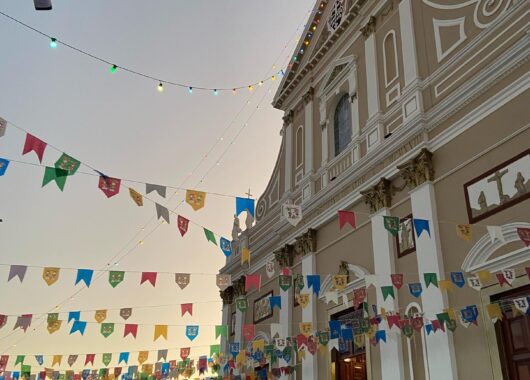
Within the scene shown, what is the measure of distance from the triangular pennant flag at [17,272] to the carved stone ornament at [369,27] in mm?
9533

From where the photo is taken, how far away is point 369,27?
1325cm

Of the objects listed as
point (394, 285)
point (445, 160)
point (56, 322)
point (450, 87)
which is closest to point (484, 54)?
point (450, 87)

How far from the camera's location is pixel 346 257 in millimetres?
12008

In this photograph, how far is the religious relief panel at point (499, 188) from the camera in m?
7.95

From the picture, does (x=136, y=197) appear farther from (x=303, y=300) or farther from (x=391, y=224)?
(x=303, y=300)

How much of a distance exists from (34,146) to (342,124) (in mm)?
8392

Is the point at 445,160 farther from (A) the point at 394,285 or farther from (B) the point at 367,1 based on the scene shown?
(B) the point at 367,1

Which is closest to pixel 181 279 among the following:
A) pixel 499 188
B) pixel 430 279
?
pixel 430 279

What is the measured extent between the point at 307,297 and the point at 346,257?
1268mm

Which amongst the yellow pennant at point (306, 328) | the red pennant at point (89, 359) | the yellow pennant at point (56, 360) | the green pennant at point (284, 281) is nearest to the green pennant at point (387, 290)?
the green pennant at point (284, 281)

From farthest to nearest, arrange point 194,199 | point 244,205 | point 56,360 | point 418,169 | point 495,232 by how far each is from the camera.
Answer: point 56,360
point 418,169
point 244,205
point 194,199
point 495,232

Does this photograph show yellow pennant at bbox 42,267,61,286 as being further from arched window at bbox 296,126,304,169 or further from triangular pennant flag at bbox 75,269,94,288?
arched window at bbox 296,126,304,169

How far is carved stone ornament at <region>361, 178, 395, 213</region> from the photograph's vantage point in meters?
10.8

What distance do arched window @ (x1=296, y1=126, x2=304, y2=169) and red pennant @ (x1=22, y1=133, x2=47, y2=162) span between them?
8.81 metres
